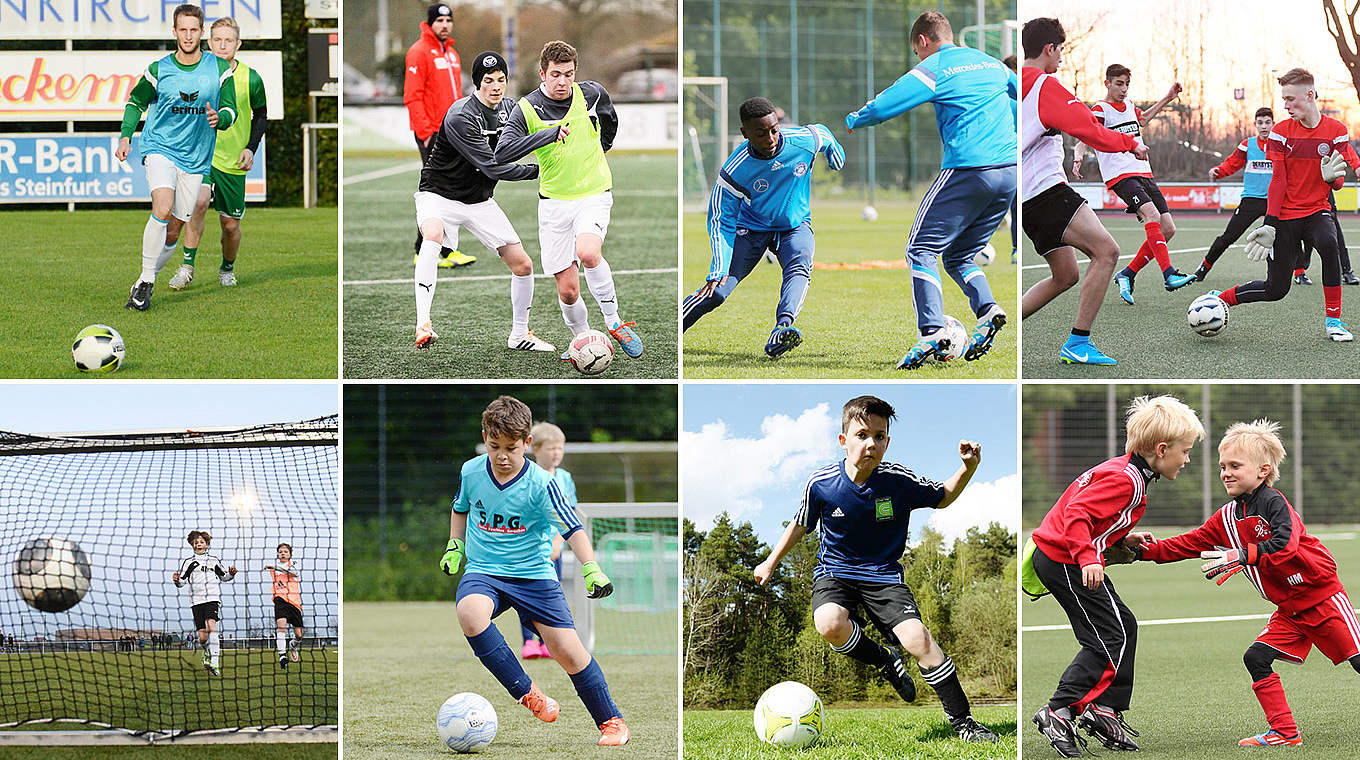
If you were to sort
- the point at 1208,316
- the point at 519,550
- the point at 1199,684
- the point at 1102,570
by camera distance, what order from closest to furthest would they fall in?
the point at 1102,570, the point at 519,550, the point at 1199,684, the point at 1208,316

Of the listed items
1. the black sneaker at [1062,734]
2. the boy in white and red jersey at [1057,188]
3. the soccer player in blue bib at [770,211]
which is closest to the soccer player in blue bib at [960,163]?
the boy in white and red jersey at [1057,188]

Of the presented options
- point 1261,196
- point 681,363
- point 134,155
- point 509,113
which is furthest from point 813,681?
point 134,155

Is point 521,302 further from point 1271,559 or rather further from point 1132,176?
point 1271,559

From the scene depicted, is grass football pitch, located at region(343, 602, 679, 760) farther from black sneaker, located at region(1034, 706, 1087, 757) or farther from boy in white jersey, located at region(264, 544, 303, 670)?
black sneaker, located at region(1034, 706, 1087, 757)

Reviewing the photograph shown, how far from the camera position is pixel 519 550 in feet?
14.5

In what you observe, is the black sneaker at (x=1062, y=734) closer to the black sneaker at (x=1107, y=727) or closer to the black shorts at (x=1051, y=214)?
the black sneaker at (x=1107, y=727)

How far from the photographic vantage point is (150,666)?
6449mm

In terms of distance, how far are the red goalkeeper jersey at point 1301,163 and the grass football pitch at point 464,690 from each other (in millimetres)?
3737

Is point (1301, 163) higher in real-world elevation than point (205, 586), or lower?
higher

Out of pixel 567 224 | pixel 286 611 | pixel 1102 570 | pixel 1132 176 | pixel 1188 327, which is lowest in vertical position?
pixel 286 611

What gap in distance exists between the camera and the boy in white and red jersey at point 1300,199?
5.55 m

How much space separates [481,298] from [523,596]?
276 cm

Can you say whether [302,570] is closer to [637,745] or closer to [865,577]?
[637,745]

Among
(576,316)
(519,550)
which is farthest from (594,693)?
(576,316)
